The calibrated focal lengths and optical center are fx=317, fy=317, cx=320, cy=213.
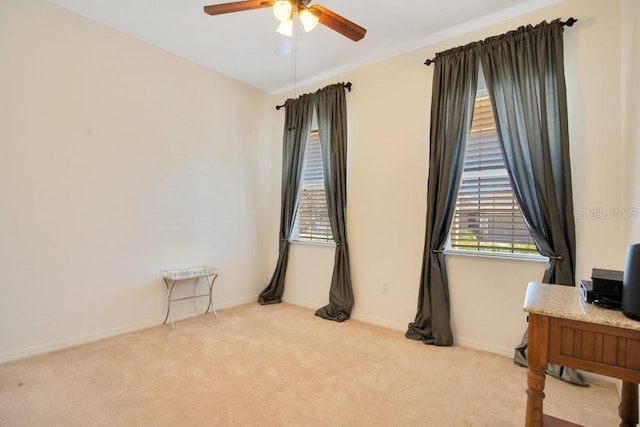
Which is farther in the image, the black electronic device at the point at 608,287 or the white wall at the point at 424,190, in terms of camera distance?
the white wall at the point at 424,190

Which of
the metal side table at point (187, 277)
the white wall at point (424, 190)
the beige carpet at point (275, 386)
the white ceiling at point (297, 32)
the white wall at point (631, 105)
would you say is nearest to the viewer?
the beige carpet at point (275, 386)

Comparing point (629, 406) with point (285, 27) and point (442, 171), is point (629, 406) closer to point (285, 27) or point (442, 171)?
point (442, 171)

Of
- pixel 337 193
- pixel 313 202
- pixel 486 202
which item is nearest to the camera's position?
→ pixel 486 202

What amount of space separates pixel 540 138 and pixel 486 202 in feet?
2.13

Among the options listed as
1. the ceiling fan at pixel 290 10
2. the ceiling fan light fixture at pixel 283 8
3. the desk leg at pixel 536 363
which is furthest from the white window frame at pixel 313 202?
the desk leg at pixel 536 363

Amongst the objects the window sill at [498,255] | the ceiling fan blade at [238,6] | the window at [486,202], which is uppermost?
the ceiling fan blade at [238,6]

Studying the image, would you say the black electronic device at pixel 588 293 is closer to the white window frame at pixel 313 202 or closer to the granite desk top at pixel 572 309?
the granite desk top at pixel 572 309

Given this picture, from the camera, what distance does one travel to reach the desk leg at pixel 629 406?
59.6 inches

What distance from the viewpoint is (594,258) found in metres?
2.30

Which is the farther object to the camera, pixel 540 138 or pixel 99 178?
pixel 99 178

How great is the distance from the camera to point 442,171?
288 cm

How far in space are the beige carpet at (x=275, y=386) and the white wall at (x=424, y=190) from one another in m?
0.41

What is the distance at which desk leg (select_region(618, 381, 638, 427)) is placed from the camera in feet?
4.97

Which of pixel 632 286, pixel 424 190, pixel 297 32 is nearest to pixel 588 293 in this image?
pixel 632 286
